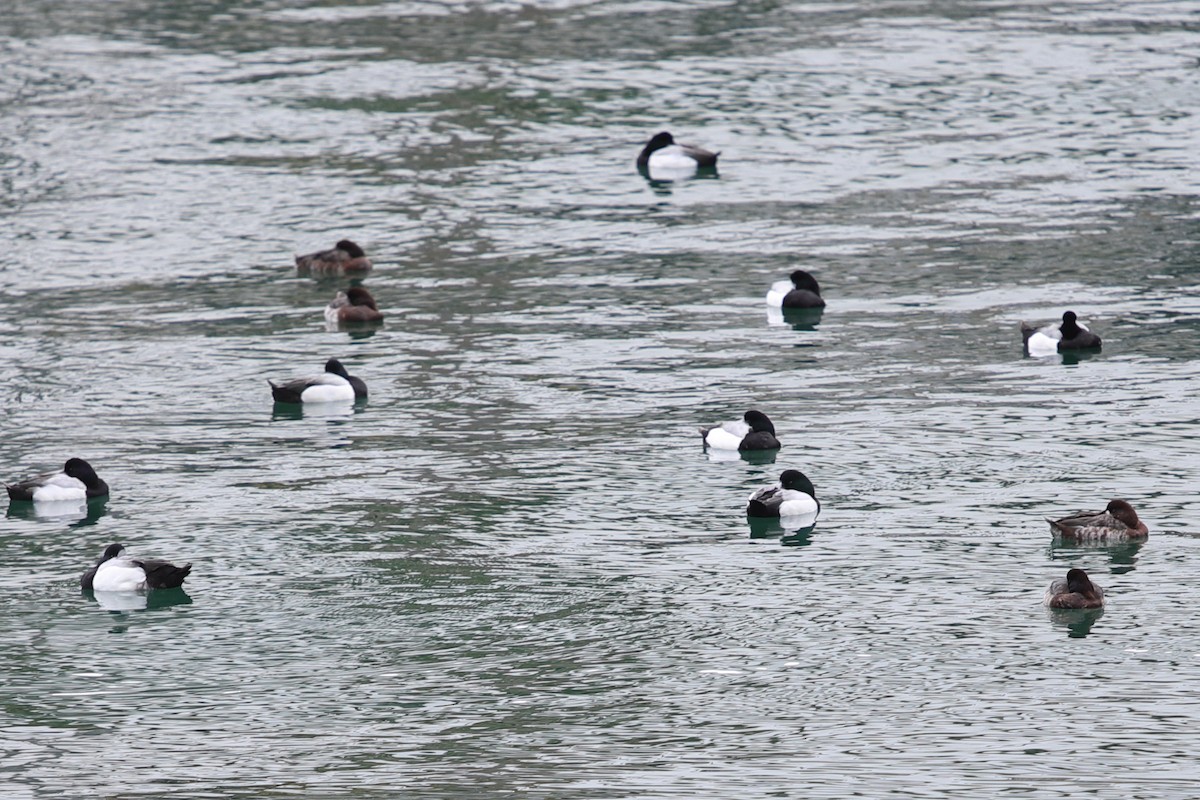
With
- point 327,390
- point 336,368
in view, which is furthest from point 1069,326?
point 327,390

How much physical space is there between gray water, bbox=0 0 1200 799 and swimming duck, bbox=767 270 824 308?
0.42 meters

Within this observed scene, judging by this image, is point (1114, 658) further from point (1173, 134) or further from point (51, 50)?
point (51, 50)

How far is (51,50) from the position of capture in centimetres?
5294

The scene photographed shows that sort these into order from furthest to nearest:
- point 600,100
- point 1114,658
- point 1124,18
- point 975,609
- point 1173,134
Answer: point 1124,18, point 600,100, point 1173,134, point 975,609, point 1114,658

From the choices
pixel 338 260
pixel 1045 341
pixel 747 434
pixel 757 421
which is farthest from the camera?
pixel 338 260

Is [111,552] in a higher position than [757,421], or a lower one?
lower

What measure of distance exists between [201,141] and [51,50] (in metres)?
10.4

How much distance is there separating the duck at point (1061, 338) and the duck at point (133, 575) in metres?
13.9

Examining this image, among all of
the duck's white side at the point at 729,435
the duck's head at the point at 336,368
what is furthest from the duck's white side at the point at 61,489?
the duck's white side at the point at 729,435

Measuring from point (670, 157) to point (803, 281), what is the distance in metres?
10.0

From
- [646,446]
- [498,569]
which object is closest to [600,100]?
[646,446]

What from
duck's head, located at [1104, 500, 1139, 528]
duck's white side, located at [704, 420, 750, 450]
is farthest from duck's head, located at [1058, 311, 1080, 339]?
duck's head, located at [1104, 500, 1139, 528]

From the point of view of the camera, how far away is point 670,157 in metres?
42.2

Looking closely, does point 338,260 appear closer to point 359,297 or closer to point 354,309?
point 359,297
